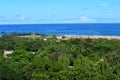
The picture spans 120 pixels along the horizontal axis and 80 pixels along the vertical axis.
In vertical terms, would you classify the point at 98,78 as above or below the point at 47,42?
below

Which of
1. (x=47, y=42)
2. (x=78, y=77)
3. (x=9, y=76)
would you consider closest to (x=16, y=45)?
(x=47, y=42)

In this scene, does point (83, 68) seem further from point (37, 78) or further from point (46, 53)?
point (46, 53)

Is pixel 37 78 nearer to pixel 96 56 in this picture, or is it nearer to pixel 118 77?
pixel 118 77

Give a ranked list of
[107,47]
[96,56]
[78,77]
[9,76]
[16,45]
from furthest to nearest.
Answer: [16,45]
[107,47]
[96,56]
[9,76]
[78,77]

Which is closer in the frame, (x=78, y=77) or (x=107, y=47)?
(x=78, y=77)

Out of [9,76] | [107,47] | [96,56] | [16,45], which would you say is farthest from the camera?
[16,45]

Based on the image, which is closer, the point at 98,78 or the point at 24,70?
the point at 98,78

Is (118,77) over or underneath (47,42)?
underneath

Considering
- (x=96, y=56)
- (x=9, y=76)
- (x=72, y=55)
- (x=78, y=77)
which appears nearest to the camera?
(x=78, y=77)

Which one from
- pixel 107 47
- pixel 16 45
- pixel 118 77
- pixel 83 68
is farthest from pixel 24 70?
pixel 16 45
